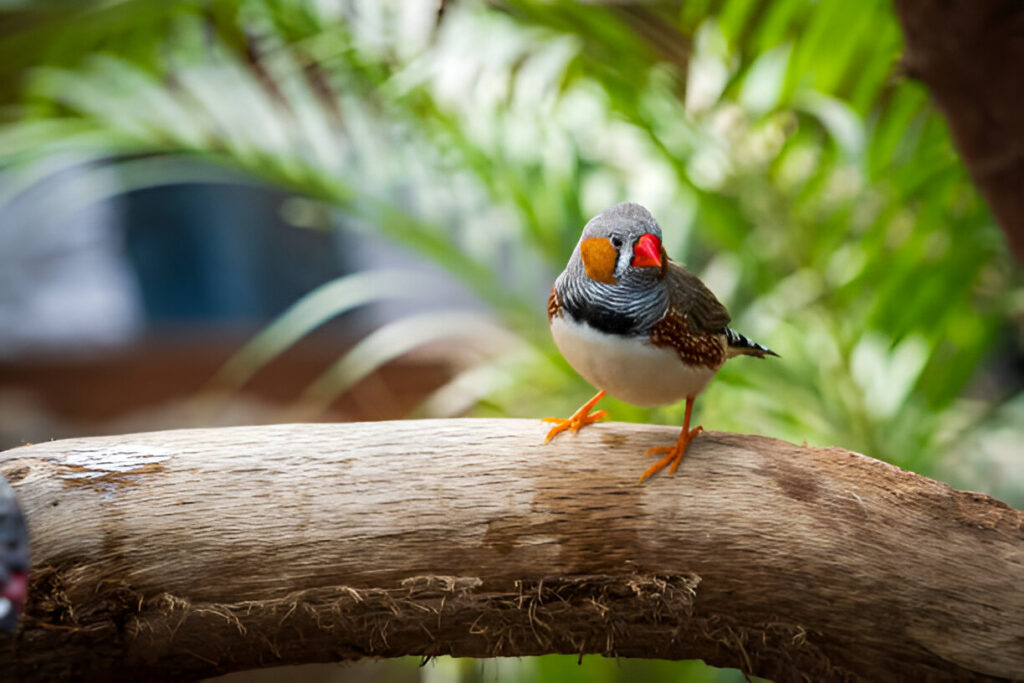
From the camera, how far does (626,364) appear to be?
2.80 feet

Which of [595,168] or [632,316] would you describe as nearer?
[632,316]

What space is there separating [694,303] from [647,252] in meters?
0.11

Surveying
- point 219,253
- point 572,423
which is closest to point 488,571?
point 572,423

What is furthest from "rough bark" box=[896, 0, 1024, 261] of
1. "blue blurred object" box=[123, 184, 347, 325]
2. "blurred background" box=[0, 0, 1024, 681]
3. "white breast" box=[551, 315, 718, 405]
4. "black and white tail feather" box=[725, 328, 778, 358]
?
"blue blurred object" box=[123, 184, 347, 325]

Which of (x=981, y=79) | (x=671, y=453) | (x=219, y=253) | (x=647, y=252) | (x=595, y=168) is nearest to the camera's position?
(x=647, y=252)

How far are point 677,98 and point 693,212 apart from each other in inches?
14.7

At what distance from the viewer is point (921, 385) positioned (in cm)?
146

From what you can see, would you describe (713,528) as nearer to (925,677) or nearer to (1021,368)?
(925,677)

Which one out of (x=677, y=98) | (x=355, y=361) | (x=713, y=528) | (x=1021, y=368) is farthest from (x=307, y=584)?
(x=1021, y=368)

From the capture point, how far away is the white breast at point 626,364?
2.78ft

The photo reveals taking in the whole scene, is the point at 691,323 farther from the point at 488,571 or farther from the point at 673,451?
the point at 488,571

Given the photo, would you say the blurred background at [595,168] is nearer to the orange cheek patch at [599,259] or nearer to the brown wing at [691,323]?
the brown wing at [691,323]

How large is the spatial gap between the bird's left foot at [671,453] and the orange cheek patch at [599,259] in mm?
202

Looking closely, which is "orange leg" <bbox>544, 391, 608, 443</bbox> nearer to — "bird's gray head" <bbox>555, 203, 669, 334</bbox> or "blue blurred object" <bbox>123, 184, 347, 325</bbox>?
"bird's gray head" <bbox>555, 203, 669, 334</bbox>
